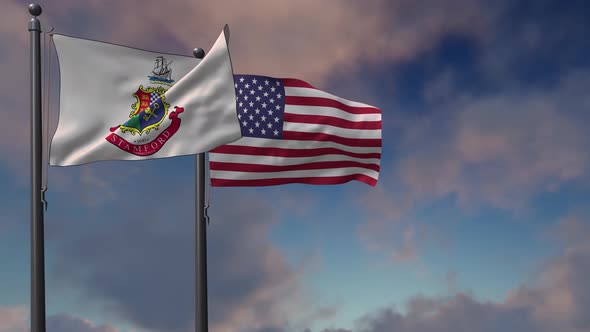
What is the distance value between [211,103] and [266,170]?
2592mm

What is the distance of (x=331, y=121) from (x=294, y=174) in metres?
1.38

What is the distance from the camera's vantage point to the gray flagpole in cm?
A: 847

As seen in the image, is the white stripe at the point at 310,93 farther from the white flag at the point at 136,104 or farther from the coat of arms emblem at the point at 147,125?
the coat of arms emblem at the point at 147,125

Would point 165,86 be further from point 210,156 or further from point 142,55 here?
point 210,156

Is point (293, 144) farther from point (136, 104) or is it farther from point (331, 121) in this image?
point (136, 104)

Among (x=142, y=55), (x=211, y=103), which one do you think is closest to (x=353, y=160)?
(x=211, y=103)

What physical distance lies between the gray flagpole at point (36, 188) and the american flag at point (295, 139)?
3.51m

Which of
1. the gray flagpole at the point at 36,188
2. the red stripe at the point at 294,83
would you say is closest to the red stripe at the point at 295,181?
the red stripe at the point at 294,83

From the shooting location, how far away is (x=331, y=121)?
504 inches

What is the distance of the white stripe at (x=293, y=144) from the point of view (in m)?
11.9

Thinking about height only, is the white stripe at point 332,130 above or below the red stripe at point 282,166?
above

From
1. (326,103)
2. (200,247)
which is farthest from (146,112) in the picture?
(326,103)

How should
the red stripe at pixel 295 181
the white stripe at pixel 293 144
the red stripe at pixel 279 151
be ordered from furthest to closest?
the white stripe at pixel 293 144 < the red stripe at pixel 279 151 < the red stripe at pixel 295 181

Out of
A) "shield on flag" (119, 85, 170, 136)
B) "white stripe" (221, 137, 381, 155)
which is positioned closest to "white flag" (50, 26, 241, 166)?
"shield on flag" (119, 85, 170, 136)
